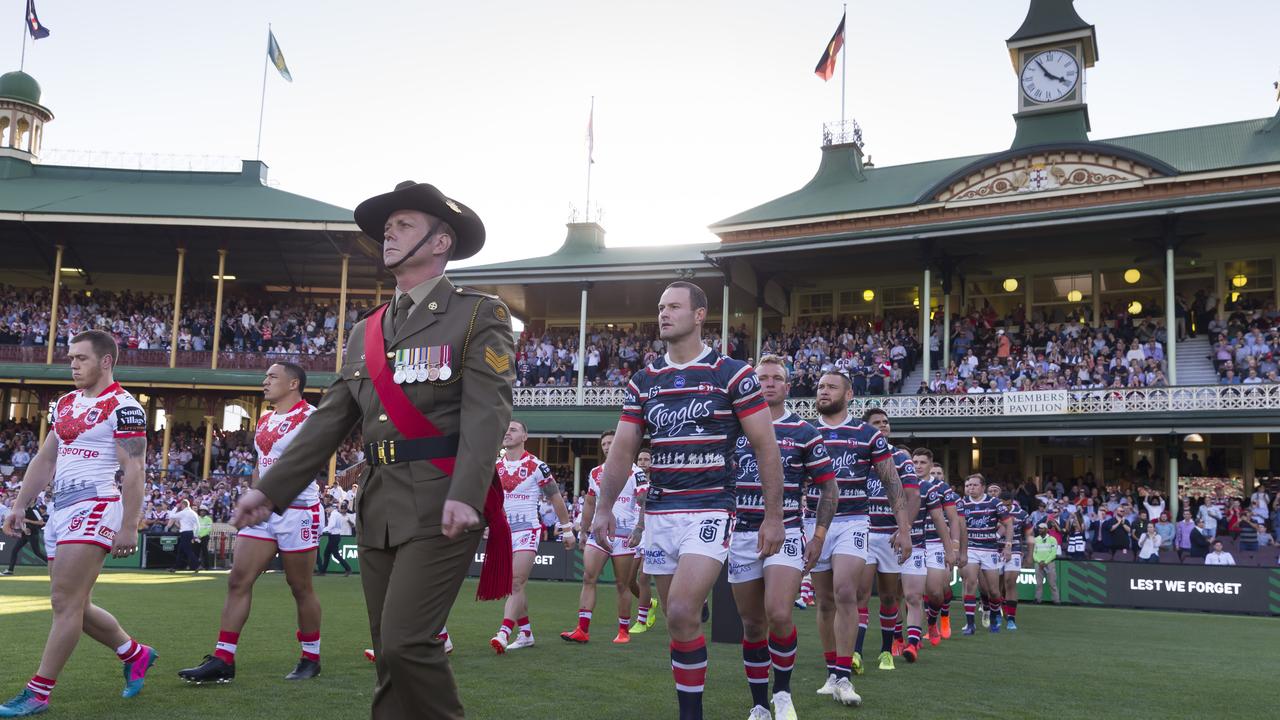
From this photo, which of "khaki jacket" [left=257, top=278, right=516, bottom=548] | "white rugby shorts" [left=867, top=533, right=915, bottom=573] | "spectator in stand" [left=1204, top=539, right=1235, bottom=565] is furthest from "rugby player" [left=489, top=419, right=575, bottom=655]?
"spectator in stand" [left=1204, top=539, right=1235, bottom=565]

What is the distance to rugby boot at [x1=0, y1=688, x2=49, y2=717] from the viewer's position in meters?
6.75

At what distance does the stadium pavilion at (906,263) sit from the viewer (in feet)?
95.2

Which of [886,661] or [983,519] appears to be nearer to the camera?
[886,661]

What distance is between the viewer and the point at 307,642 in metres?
8.68

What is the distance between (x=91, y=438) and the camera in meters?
7.38

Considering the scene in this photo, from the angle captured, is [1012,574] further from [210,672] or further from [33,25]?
[33,25]

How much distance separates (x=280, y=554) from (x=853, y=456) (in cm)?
488

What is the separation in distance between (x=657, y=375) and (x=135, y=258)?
136 ft

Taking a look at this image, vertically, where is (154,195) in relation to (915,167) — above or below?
below

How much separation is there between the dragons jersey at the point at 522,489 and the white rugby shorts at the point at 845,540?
3.78m

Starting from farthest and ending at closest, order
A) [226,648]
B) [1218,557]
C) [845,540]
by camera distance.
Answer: [1218,557]
[845,540]
[226,648]

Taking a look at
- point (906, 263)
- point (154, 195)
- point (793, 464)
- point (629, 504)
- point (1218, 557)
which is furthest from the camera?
point (154, 195)

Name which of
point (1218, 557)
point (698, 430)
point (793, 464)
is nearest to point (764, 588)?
point (793, 464)

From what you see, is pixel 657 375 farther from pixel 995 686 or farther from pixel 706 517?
pixel 995 686
